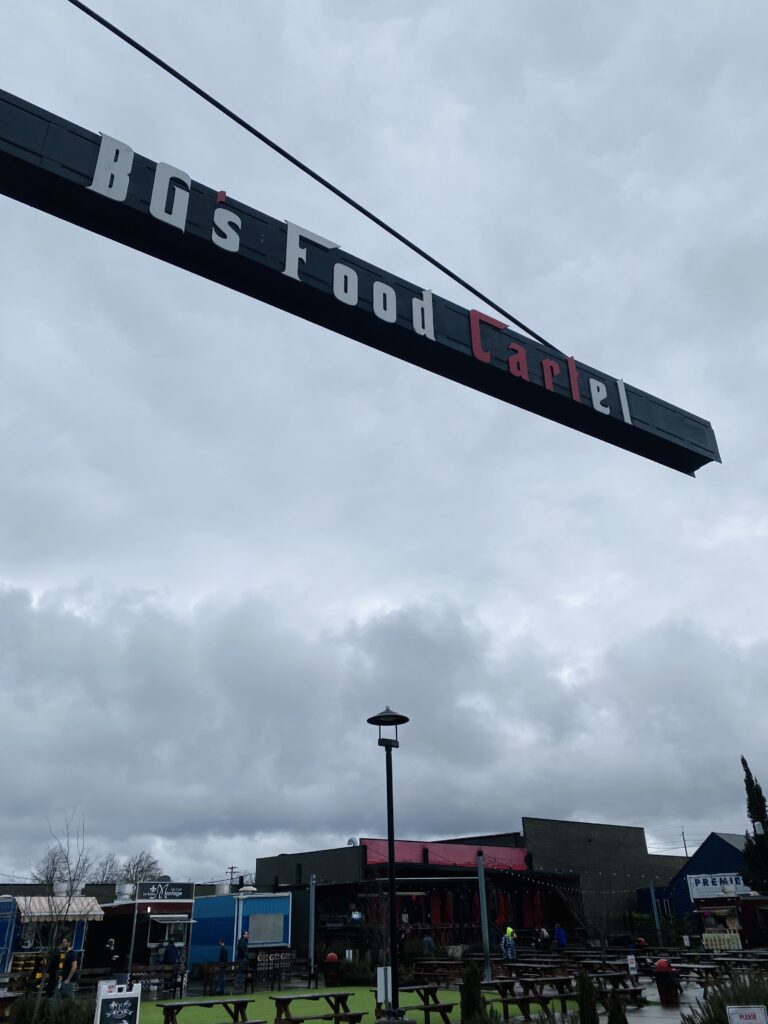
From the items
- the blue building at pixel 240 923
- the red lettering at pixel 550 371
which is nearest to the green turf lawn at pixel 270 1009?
the blue building at pixel 240 923

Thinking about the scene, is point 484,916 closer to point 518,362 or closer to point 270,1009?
point 270,1009

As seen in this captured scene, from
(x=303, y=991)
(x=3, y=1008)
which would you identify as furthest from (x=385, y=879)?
(x=3, y=1008)

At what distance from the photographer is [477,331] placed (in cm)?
914

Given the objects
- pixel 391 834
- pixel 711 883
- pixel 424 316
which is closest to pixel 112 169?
pixel 424 316

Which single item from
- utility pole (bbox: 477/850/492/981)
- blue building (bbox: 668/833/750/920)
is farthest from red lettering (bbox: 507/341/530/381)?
blue building (bbox: 668/833/750/920)

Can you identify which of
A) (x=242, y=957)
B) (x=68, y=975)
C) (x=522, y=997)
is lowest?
(x=522, y=997)

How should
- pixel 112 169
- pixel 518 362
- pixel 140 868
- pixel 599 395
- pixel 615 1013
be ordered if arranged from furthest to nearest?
pixel 140 868
pixel 615 1013
pixel 599 395
pixel 518 362
pixel 112 169

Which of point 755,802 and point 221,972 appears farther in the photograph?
point 755,802

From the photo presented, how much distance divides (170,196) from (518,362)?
4.07 meters

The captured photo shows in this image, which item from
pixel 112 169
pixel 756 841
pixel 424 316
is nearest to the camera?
pixel 112 169

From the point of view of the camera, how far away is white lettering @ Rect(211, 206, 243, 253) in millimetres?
7734

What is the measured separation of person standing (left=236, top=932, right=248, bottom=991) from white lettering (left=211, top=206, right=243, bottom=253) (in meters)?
23.6

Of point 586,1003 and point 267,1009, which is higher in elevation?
point 586,1003

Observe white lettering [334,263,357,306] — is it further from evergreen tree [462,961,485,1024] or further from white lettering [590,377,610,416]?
evergreen tree [462,961,485,1024]
